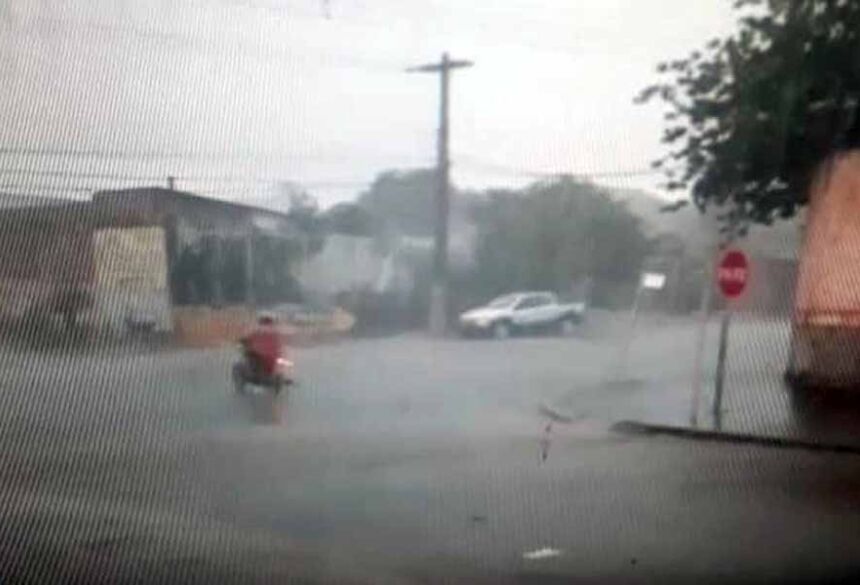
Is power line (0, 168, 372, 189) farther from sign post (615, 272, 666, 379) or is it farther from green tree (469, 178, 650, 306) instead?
sign post (615, 272, 666, 379)

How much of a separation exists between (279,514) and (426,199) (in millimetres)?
567

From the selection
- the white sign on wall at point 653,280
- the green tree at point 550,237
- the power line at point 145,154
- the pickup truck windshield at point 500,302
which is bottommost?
the pickup truck windshield at point 500,302

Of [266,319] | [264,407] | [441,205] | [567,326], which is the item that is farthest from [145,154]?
[567,326]

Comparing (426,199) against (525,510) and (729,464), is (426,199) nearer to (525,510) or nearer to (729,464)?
(525,510)

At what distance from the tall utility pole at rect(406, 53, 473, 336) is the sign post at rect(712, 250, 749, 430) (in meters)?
0.68

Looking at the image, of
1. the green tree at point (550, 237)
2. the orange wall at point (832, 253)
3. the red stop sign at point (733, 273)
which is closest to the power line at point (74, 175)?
the green tree at point (550, 237)

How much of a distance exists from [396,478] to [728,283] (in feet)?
2.67

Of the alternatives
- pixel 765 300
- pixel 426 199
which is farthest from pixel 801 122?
pixel 426 199

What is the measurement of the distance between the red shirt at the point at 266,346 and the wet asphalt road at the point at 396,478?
0.06 m

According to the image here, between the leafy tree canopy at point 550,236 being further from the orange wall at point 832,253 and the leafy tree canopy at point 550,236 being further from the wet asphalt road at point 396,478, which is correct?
the orange wall at point 832,253

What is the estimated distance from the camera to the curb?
2564 millimetres

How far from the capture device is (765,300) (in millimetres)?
2602

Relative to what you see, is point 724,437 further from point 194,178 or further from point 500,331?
point 194,178

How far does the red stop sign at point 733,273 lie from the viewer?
2584 millimetres
